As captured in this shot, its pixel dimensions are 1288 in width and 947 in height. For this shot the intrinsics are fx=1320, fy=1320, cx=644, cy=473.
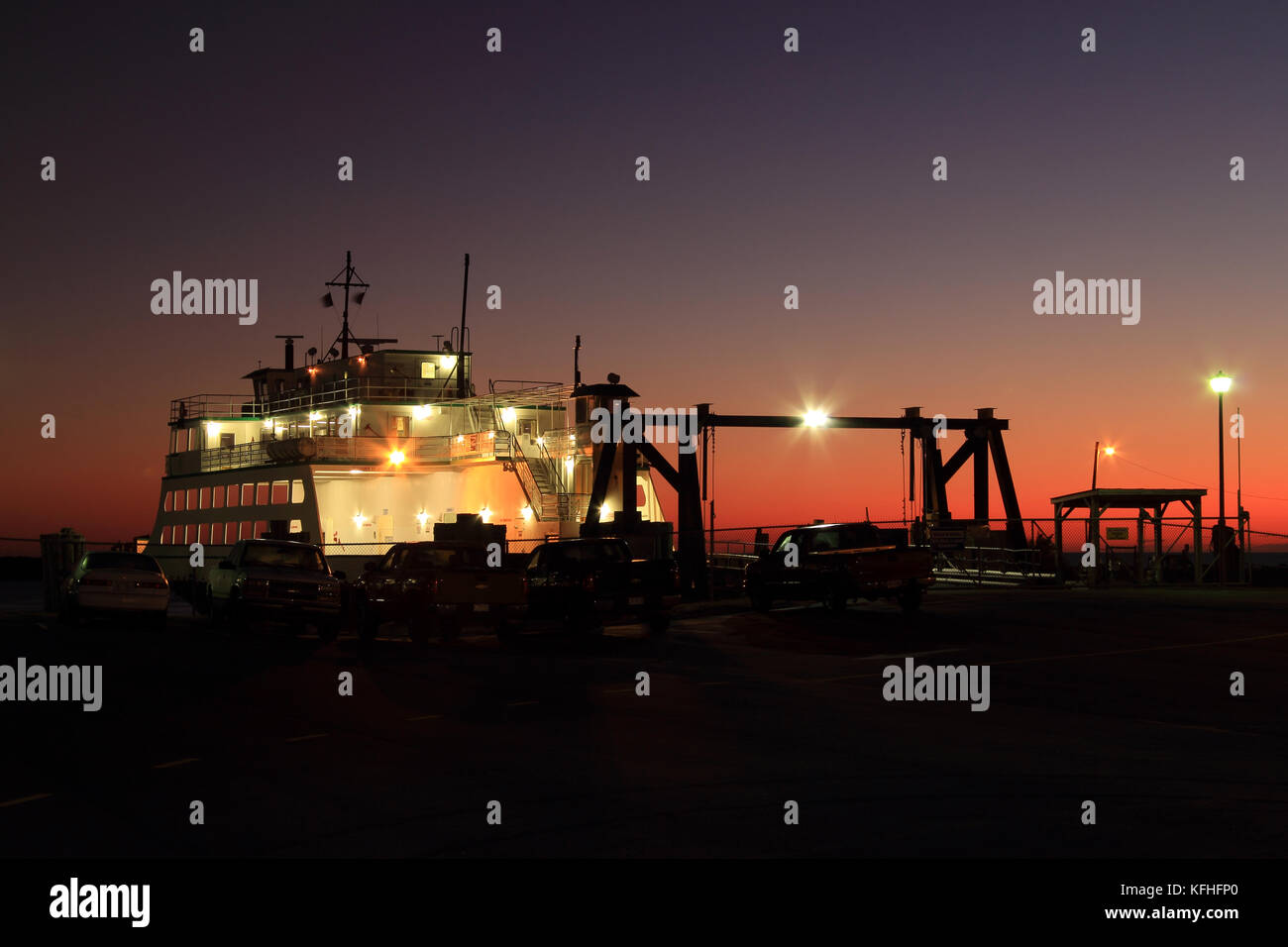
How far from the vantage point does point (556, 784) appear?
29.1 ft

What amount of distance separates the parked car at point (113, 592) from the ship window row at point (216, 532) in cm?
2225

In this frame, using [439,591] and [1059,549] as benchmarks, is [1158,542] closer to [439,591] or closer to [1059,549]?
[1059,549]

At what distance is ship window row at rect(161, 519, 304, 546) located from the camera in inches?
2044

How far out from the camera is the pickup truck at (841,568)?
25.9 meters

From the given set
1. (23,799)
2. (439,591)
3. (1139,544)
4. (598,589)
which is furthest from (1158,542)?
(23,799)

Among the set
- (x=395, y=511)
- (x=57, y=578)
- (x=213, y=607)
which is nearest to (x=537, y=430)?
(x=395, y=511)

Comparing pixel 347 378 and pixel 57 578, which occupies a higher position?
pixel 347 378

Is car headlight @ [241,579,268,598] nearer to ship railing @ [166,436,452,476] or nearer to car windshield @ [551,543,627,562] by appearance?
car windshield @ [551,543,627,562]

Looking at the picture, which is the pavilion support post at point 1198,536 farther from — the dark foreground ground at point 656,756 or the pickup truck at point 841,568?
the dark foreground ground at point 656,756

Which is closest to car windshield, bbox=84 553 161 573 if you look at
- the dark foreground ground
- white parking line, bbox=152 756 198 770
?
the dark foreground ground

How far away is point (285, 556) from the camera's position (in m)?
26.6

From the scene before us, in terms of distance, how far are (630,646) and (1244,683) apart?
9.77m
